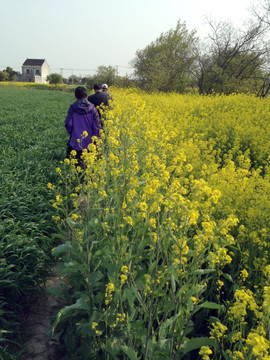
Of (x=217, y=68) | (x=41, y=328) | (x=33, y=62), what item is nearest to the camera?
(x=41, y=328)

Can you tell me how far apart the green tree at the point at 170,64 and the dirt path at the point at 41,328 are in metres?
22.1

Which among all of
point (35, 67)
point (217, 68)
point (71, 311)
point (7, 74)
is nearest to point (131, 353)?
point (71, 311)

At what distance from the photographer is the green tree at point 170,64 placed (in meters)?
23.7

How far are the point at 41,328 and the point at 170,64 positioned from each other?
2487 centimetres

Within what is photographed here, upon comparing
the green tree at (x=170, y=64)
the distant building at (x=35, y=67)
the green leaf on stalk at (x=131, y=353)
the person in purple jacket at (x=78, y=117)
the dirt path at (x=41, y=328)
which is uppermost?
the distant building at (x=35, y=67)

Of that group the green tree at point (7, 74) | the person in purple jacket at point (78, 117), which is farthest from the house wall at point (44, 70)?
the person in purple jacket at point (78, 117)

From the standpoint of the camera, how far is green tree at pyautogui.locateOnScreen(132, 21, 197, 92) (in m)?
23.7

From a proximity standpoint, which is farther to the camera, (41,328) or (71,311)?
(41,328)

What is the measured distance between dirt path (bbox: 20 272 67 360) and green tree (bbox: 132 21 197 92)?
869 inches

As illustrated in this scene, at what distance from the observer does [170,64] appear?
973 inches

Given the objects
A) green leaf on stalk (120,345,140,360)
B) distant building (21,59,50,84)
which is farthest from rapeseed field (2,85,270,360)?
distant building (21,59,50,84)

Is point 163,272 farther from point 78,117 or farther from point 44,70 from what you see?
point 44,70

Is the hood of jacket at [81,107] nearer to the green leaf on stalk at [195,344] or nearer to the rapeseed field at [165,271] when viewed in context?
the rapeseed field at [165,271]

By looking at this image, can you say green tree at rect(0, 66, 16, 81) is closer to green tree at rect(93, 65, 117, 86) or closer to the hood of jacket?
green tree at rect(93, 65, 117, 86)
